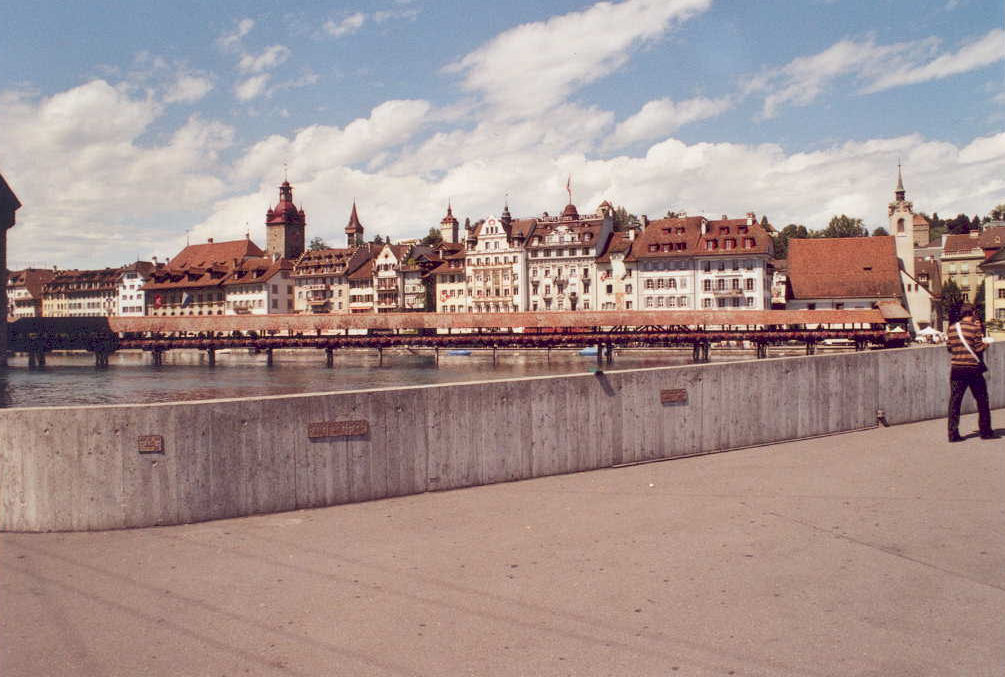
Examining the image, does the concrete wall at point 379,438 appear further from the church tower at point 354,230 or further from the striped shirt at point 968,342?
the church tower at point 354,230

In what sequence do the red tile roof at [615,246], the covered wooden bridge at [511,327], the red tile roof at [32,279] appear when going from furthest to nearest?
the red tile roof at [32,279] → the red tile roof at [615,246] → the covered wooden bridge at [511,327]

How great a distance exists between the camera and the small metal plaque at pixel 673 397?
10875mm

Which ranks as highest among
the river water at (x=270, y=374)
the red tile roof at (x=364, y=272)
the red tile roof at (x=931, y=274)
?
the red tile roof at (x=364, y=272)

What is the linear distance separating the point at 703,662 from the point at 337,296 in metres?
124

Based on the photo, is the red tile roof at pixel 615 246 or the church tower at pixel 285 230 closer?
the red tile roof at pixel 615 246

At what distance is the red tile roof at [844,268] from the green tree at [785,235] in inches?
2040

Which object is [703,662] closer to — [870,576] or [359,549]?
[870,576]

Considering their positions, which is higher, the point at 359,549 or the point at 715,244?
the point at 715,244

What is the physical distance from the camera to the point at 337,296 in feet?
411

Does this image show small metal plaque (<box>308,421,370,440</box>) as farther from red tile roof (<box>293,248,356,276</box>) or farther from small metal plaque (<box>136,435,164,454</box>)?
red tile roof (<box>293,248,356,276</box>)

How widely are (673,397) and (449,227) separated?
12908 centimetres

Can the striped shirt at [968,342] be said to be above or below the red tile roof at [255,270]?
below

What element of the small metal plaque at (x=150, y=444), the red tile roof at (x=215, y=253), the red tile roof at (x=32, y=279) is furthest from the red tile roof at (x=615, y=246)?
the red tile roof at (x=32, y=279)

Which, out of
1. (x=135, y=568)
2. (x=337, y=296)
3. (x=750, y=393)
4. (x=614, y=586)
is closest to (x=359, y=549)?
(x=135, y=568)
